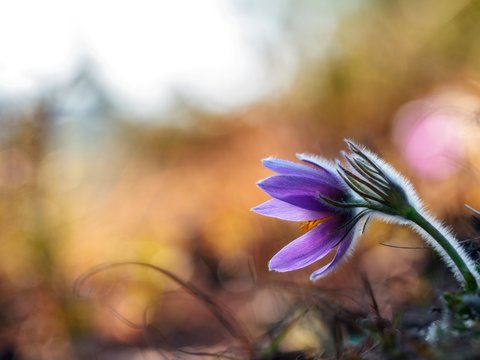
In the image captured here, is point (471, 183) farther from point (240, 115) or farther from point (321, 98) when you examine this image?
point (240, 115)

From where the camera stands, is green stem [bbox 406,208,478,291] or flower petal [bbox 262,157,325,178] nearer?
green stem [bbox 406,208,478,291]

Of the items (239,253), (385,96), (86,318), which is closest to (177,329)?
(86,318)

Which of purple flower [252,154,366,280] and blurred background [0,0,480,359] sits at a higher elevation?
blurred background [0,0,480,359]

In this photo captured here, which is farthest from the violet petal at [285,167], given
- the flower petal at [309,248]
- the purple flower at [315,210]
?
the flower petal at [309,248]

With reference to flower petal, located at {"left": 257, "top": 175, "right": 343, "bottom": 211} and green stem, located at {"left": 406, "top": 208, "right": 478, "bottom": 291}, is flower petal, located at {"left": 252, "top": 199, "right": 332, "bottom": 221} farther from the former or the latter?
green stem, located at {"left": 406, "top": 208, "right": 478, "bottom": 291}

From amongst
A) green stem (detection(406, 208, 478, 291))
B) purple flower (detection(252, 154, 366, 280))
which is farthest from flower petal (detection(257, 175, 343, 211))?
green stem (detection(406, 208, 478, 291))

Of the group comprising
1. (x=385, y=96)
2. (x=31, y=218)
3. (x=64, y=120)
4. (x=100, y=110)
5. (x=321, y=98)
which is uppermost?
(x=100, y=110)

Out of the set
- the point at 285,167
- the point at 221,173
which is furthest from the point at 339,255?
the point at 221,173
